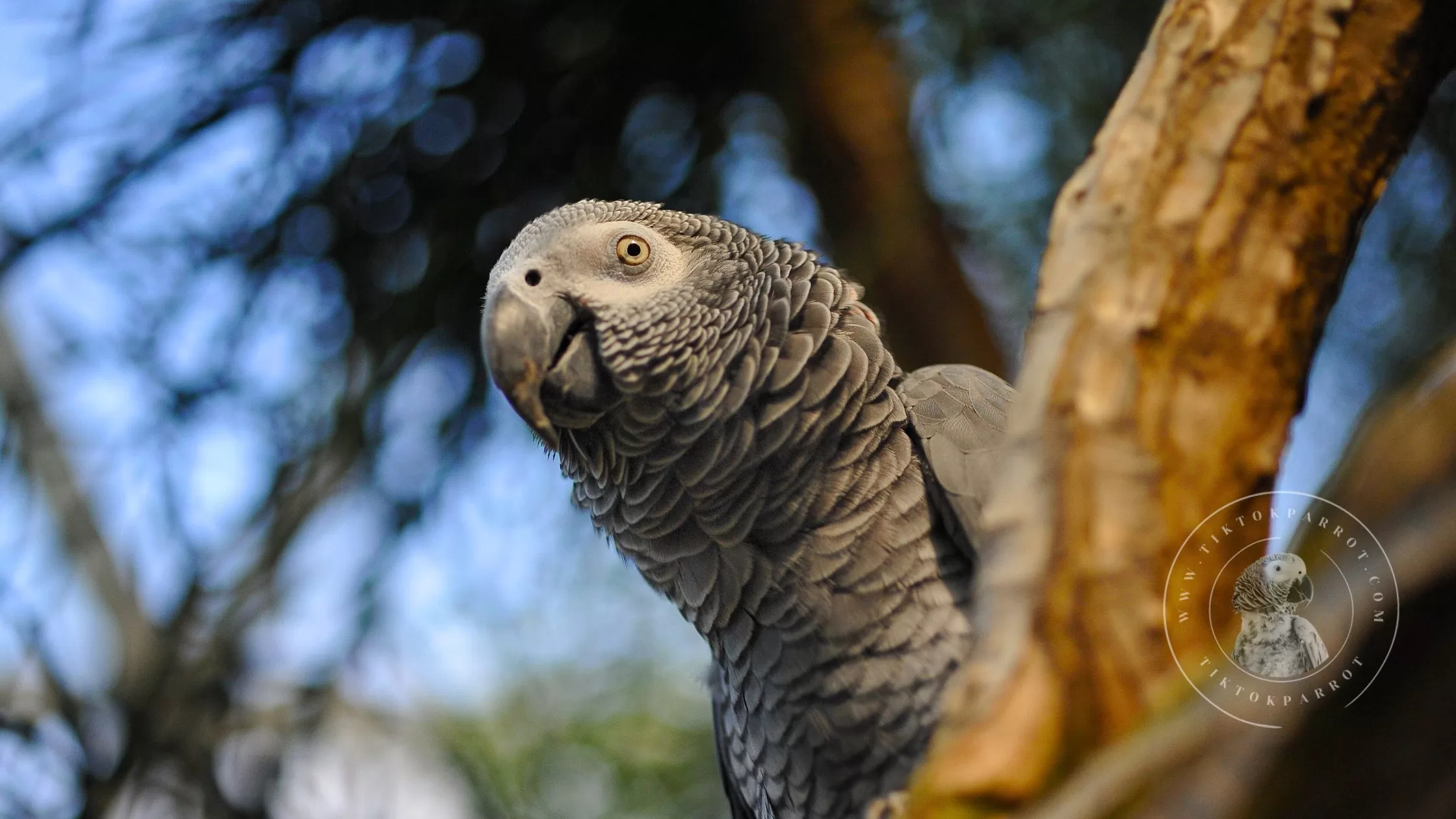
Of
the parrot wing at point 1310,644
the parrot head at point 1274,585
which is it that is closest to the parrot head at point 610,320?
the parrot head at point 1274,585

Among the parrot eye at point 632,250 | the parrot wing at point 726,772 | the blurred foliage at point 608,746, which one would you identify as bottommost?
the blurred foliage at point 608,746

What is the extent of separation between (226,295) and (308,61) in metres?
0.61

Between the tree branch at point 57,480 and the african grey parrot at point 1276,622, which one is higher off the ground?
the african grey parrot at point 1276,622

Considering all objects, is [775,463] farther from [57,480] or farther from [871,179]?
[57,480]

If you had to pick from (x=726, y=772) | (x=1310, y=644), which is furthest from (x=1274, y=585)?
(x=726, y=772)

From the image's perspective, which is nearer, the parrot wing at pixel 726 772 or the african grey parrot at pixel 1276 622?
the african grey parrot at pixel 1276 622

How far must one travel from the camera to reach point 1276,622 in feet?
2.40

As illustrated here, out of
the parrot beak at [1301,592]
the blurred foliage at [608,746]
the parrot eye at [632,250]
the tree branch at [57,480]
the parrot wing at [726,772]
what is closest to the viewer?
the parrot beak at [1301,592]

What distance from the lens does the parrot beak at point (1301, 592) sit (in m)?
0.66

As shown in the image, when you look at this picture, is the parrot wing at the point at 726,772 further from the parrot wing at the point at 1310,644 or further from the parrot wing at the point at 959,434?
the parrot wing at the point at 1310,644

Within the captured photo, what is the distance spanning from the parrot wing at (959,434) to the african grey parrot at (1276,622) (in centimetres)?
33

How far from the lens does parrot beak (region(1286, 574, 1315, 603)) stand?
66cm

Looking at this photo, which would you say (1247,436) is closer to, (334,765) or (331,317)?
(331,317)

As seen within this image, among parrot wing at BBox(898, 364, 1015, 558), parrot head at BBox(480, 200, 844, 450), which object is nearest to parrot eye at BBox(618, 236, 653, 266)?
parrot head at BBox(480, 200, 844, 450)
